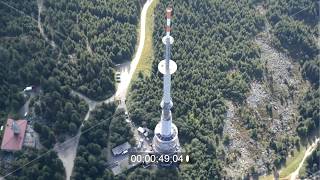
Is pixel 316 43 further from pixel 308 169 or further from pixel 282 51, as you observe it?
pixel 308 169

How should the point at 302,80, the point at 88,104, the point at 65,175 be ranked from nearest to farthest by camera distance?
the point at 65,175 < the point at 88,104 < the point at 302,80

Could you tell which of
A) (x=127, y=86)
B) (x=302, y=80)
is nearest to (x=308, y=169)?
(x=302, y=80)

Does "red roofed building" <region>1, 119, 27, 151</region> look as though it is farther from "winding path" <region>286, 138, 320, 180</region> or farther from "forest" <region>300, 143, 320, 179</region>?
"forest" <region>300, 143, 320, 179</region>

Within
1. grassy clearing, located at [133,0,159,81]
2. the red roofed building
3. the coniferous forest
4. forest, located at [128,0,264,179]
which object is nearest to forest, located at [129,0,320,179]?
forest, located at [128,0,264,179]

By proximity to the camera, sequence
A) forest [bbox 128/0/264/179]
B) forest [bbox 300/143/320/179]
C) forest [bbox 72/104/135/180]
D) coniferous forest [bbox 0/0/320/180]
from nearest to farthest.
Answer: forest [bbox 72/104/135/180] < coniferous forest [bbox 0/0/320/180] < forest [bbox 300/143/320/179] < forest [bbox 128/0/264/179]

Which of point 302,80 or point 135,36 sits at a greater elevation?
point 135,36

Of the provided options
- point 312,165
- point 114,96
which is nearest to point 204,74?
point 114,96

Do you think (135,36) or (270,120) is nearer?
(270,120)
